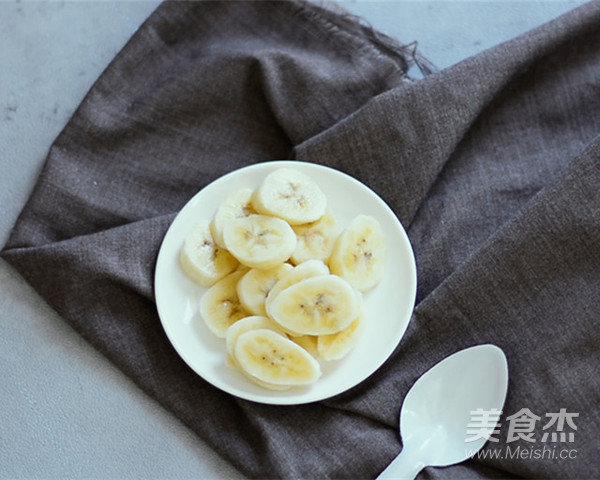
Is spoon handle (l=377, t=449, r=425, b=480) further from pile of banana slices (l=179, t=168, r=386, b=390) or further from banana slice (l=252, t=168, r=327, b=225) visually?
banana slice (l=252, t=168, r=327, b=225)

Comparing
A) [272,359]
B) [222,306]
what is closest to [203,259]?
[222,306]

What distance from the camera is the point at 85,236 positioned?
1286 millimetres

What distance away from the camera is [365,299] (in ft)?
4.16

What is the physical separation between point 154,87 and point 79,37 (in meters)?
0.17

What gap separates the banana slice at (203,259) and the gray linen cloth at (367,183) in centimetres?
6

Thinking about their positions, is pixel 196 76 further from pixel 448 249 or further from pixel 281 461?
pixel 281 461

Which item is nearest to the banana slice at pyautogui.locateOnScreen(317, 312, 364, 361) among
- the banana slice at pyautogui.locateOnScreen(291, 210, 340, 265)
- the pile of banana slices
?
the pile of banana slices

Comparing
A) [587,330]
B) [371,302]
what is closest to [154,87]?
[371,302]

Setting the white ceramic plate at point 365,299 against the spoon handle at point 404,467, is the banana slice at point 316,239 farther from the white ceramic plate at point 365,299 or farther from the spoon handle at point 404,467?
the spoon handle at point 404,467

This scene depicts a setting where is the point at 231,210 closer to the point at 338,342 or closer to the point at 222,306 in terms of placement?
the point at 222,306

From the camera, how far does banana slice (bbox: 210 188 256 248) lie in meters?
1.26

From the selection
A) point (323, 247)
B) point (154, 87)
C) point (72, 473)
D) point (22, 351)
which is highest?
point (154, 87)

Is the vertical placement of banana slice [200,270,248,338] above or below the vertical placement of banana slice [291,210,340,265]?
below

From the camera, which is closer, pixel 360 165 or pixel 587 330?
pixel 587 330
